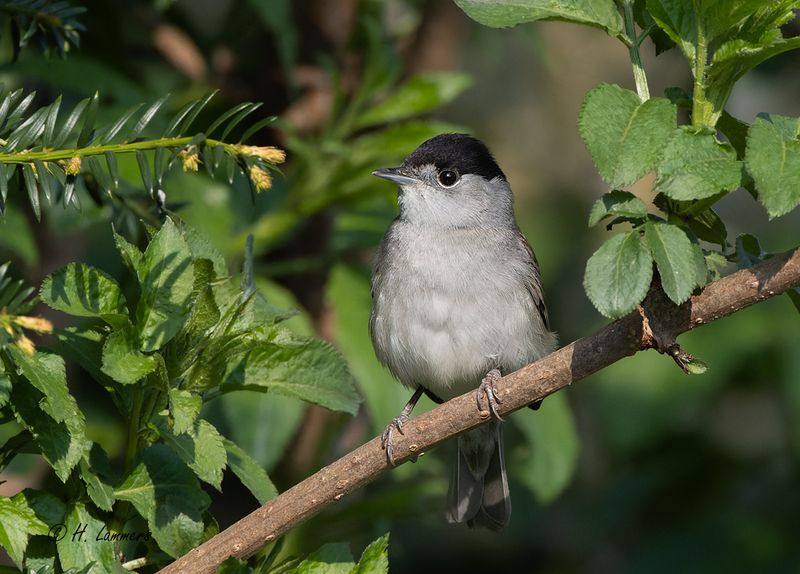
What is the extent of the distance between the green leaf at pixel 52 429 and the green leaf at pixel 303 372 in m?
0.38

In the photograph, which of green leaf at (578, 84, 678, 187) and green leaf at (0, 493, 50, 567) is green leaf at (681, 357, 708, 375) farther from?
green leaf at (0, 493, 50, 567)

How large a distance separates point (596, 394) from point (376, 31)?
220 centimetres

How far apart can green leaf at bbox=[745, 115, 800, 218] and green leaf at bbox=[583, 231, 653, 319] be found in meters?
0.22

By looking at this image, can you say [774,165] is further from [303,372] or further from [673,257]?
[303,372]

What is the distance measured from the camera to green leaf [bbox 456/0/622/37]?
1.88 meters

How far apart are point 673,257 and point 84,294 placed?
1026 mm

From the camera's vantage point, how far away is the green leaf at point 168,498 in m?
1.84

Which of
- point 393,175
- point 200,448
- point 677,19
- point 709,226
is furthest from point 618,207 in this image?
point 393,175

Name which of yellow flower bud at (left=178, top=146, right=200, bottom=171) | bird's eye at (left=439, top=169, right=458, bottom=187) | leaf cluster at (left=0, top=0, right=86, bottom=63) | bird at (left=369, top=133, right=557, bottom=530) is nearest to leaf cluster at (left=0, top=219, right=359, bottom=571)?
yellow flower bud at (left=178, top=146, right=200, bottom=171)

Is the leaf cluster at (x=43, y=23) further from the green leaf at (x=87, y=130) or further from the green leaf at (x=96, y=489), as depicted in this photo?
the green leaf at (x=96, y=489)

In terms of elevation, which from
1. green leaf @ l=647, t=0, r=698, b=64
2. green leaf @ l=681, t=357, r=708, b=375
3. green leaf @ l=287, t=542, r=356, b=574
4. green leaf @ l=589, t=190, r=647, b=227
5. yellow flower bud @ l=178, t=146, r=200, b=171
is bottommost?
green leaf @ l=287, t=542, r=356, b=574

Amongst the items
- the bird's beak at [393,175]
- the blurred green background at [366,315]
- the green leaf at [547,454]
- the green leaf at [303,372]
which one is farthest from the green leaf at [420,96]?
the green leaf at [303,372]

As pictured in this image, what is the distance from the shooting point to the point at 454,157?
4.06m
